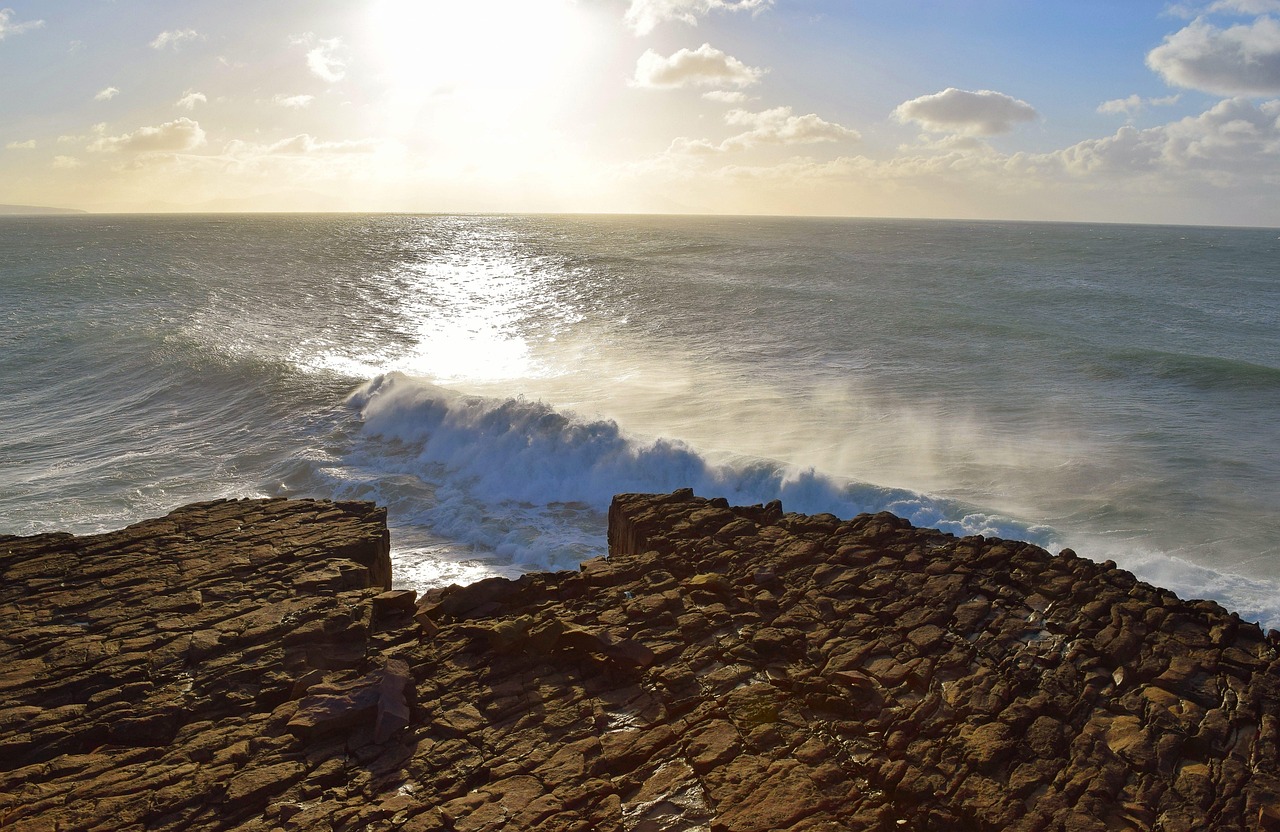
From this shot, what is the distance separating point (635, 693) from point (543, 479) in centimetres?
1079

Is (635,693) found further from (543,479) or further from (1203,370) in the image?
(1203,370)

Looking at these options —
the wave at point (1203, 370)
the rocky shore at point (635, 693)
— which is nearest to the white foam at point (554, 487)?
the rocky shore at point (635, 693)

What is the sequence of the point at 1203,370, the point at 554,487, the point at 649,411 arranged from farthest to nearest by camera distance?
the point at 1203,370 < the point at 649,411 < the point at 554,487

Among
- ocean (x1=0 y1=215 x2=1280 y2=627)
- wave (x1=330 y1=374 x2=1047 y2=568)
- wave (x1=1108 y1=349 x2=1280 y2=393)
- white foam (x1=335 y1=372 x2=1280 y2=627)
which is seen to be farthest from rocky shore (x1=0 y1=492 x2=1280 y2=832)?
wave (x1=1108 y1=349 x2=1280 y2=393)

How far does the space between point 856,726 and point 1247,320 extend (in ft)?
143

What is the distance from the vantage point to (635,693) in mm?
7164

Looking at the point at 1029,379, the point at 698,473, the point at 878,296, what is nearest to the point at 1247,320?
the point at 878,296

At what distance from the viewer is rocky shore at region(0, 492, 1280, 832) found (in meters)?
5.85

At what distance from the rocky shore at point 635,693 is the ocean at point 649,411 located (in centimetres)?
495

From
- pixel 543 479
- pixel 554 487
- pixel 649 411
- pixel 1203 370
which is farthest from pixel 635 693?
pixel 1203 370

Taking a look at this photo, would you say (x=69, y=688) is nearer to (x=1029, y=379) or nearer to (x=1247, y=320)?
(x=1029, y=379)

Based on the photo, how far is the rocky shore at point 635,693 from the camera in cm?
585

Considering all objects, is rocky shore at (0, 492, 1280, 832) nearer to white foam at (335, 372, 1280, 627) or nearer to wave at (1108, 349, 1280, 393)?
white foam at (335, 372, 1280, 627)

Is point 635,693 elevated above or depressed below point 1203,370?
below
